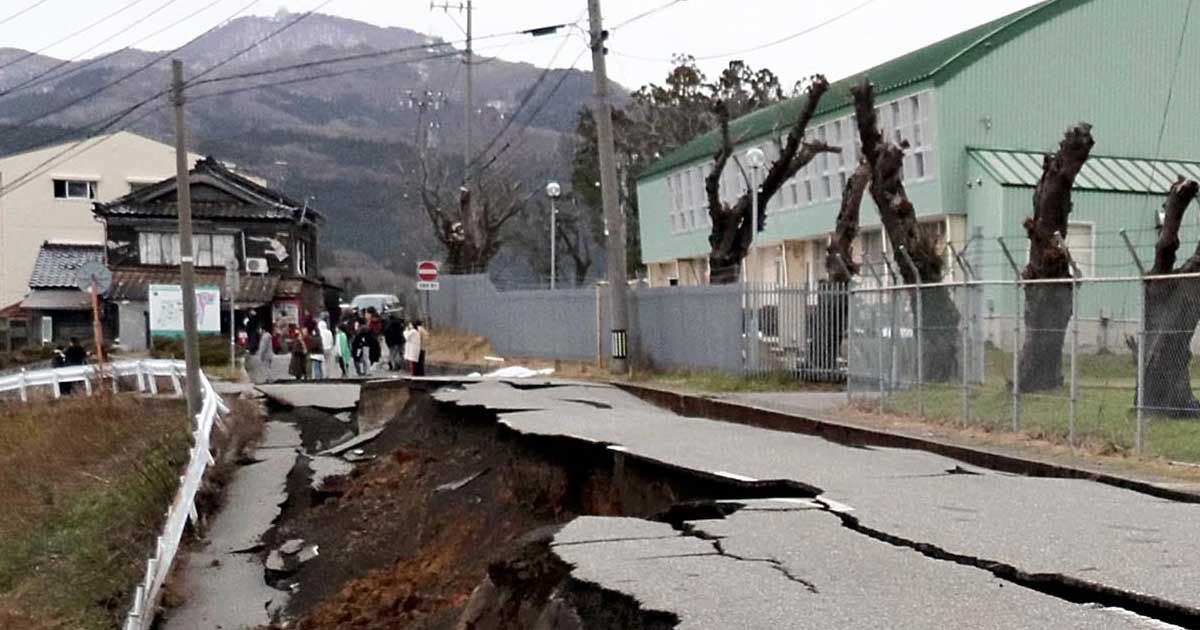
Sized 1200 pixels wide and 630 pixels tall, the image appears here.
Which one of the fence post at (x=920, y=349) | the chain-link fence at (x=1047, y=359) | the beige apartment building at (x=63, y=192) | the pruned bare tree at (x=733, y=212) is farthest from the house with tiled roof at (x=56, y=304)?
the fence post at (x=920, y=349)

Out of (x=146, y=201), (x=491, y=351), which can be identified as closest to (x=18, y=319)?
(x=146, y=201)

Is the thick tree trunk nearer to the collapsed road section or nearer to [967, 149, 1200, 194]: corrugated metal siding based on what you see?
the collapsed road section

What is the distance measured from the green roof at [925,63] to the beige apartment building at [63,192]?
34.9 m

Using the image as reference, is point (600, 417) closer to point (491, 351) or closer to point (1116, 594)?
point (1116, 594)

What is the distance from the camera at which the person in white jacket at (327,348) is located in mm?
35469

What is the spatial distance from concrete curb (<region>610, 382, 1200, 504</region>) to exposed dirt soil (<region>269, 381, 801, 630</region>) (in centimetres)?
325

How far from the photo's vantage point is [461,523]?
540 inches

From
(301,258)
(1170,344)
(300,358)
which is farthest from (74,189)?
(1170,344)

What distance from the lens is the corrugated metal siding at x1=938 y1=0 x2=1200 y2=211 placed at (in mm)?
32781

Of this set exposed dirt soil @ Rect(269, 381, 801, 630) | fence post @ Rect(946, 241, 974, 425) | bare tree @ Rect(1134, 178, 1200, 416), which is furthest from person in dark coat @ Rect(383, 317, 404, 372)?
bare tree @ Rect(1134, 178, 1200, 416)

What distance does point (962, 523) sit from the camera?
331 inches

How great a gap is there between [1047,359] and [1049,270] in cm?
292

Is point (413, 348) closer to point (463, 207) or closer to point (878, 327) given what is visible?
point (878, 327)

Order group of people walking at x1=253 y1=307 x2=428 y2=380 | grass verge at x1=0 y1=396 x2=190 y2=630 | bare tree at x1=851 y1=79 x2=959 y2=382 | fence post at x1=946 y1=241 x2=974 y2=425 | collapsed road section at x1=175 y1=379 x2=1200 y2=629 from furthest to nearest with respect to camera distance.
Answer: group of people walking at x1=253 y1=307 x2=428 y2=380, bare tree at x1=851 y1=79 x2=959 y2=382, fence post at x1=946 y1=241 x2=974 y2=425, grass verge at x1=0 y1=396 x2=190 y2=630, collapsed road section at x1=175 y1=379 x2=1200 y2=629
